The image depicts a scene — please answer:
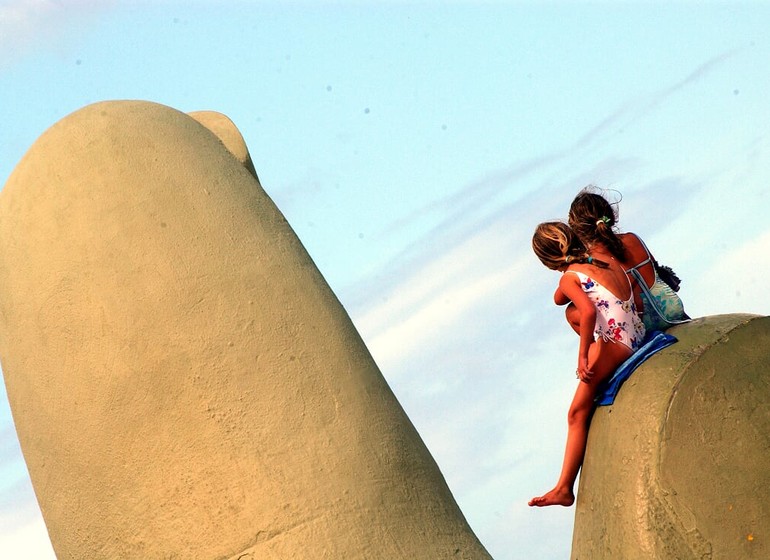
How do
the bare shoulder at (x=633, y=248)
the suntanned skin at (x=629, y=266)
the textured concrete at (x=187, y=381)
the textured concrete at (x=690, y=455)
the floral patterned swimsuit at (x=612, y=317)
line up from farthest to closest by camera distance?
the bare shoulder at (x=633, y=248)
the suntanned skin at (x=629, y=266)
the floral patterned swimsuit at (x=612, y=317)
the textured concrete at (x=187, y=381)
the textured concrete at (x=690, y=455)

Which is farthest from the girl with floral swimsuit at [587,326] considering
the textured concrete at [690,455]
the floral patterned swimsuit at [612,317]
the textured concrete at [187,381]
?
the textured concrete at [187,381]

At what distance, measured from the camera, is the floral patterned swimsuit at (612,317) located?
6.09m

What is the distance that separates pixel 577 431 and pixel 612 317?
0.53 meters

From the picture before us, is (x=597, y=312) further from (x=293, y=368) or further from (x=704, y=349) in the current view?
(x=293, y=368)

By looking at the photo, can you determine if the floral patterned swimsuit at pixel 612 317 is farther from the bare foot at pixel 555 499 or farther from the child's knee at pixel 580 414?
the bare foot at pixel 555 499

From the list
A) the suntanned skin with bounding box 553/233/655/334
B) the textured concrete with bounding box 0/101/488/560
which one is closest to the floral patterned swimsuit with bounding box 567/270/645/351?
the suntanned skin with bounding box 553/233/655/334

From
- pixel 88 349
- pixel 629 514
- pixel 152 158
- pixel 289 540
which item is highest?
pixel 152 158

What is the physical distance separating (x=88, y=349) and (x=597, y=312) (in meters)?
2.31

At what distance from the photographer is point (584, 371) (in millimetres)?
6039

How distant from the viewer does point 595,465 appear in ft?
19.8

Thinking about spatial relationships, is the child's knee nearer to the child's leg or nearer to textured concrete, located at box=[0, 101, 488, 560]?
the child's leg

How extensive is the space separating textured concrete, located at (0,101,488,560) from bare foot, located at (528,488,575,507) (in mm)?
385

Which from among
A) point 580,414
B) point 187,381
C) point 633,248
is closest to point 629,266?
point 633,248

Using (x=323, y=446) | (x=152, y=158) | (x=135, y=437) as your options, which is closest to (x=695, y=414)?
(x=323, y=446)
